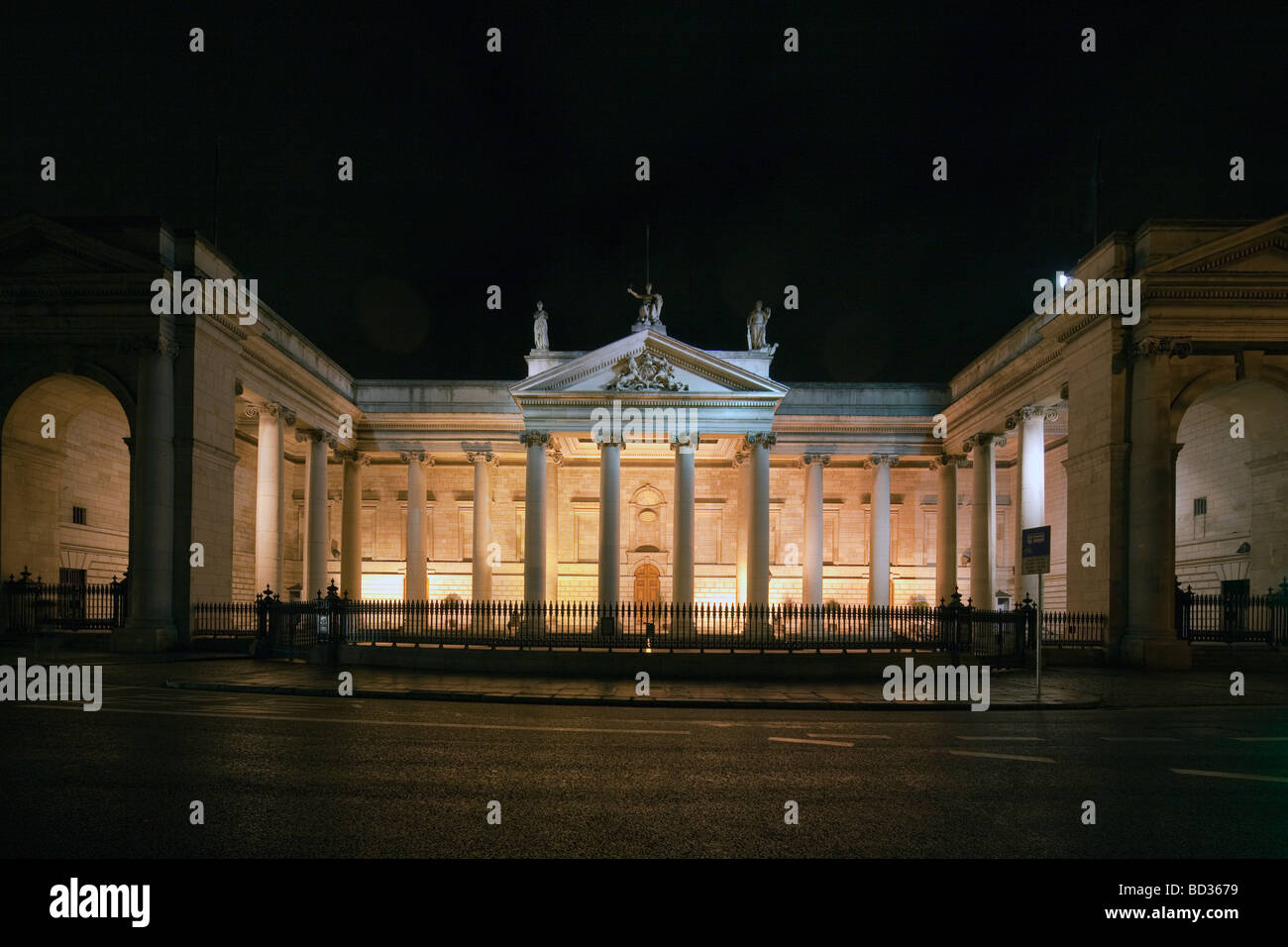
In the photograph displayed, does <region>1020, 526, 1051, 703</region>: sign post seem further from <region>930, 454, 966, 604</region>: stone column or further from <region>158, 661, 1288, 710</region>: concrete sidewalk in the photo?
<region>930, 454, 966, 604</region>: stone column

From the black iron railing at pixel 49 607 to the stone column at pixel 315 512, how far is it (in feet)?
34.5

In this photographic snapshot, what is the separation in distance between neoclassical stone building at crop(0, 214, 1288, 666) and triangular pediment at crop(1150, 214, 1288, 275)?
69mm

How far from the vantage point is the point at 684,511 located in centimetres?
3381

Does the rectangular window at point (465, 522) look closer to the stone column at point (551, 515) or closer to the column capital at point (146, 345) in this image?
the stone column at point (551, 515)

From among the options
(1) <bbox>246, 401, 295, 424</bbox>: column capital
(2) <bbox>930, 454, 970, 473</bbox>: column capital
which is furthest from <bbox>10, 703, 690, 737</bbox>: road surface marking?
(2) <bbox>930, 454, 970, 473</bbox>: column capital

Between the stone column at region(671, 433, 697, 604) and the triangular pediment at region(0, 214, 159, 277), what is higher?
the triangular pediment at region(0, 214, 159, 277)

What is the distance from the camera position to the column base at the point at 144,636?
23750mm

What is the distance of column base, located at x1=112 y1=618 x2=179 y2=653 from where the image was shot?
2375 cm

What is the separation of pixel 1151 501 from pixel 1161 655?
13.8 feet

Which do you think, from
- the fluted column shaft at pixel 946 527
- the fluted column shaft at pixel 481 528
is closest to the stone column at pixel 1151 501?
the fluted column shaft at pixel 946 527

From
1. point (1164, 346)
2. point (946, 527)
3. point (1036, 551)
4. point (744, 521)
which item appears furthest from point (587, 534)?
point (1036, 551)

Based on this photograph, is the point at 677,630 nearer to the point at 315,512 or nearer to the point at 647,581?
the point at 315,512
